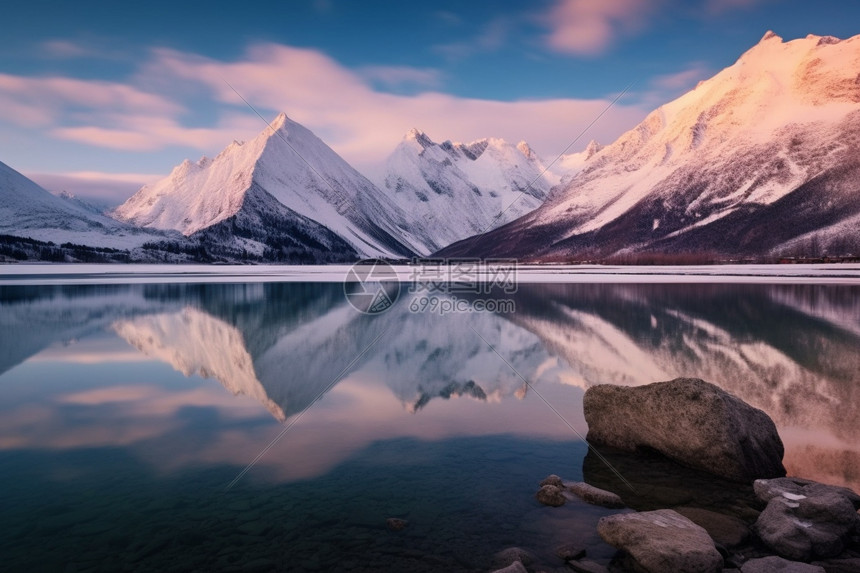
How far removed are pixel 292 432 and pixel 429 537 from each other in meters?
6.96

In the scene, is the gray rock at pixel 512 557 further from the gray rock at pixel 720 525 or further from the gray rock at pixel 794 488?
the gray rock at pixel 794 488

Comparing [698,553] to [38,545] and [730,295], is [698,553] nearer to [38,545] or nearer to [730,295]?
[38,545]

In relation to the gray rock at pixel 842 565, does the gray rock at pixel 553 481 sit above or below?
above

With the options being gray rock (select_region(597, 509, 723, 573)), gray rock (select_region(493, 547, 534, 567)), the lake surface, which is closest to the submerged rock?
the lake surface

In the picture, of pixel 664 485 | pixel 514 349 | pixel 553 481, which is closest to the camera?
pixel 553 481

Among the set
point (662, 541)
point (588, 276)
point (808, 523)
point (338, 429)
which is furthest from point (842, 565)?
point (588, 276)

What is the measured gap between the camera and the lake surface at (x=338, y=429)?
940 cm

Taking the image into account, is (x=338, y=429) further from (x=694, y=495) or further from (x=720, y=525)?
(x=720, y=525)

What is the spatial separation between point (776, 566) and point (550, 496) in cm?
372

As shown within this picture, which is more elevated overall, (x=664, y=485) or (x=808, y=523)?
(x=808, y=523)

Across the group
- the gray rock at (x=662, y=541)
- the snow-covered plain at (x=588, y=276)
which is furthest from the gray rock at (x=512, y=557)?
the snow-covered plain at (x=588, y=276)

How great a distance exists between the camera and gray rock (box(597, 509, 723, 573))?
813cm

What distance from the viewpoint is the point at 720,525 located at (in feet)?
31.8

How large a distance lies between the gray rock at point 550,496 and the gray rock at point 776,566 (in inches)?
127
